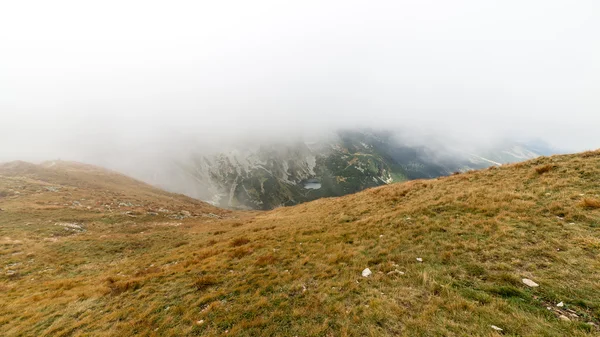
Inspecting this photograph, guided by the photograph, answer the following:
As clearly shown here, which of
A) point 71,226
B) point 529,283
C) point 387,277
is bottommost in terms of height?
point 71,226

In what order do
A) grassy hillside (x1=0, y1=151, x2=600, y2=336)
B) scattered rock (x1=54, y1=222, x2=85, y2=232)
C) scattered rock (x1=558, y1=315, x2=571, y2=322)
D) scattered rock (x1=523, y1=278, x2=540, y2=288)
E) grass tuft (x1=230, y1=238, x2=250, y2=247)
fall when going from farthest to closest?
scattered rock (x1=54, y1=222, x2=85, y2=232), grass tuft (x1=230, y1=238, x2=250, y2=247), scattered rock (x1=523, y1=278, x2=540, y2=288), grassy hillside (x1=0, y1=151, x2=600, y2=336), scattered rock (x1=558, y1=315, x2=571, y2=322)

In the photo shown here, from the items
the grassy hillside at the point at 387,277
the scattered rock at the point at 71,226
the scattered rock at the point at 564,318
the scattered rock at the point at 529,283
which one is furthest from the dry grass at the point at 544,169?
the scattered rock at the point at 71,226

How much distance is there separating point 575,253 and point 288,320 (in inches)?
477

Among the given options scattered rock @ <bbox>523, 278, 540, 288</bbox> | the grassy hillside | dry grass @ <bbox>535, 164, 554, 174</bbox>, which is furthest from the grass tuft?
dry grass @ <bbox>535, 164, 554, 174</bbox>

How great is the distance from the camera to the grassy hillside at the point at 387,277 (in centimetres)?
698

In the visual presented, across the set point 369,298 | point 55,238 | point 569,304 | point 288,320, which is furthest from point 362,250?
point 55,238

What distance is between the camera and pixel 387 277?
9.71 m

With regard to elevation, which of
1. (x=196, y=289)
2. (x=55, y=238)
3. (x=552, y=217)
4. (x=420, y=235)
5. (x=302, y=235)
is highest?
(x=552, y=217)

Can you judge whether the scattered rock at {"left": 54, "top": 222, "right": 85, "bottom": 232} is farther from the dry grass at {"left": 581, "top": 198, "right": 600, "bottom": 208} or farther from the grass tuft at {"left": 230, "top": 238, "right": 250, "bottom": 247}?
the dry grass at {"left": 581, "top": 198, "right": 600, "bottom": 208}

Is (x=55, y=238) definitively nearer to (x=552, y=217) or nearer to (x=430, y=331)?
(x=430, y=331)

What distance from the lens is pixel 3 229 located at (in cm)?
3172

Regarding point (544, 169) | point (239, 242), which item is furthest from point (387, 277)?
point (544, 169)

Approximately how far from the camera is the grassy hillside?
6.98m

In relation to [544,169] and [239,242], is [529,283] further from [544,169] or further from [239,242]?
[239,242]
